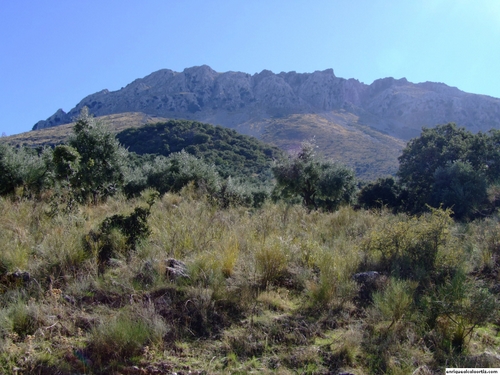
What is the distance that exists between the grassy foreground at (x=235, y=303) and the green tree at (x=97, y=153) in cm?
951

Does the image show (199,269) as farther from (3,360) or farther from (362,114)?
(362,114)

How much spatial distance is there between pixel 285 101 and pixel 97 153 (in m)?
146

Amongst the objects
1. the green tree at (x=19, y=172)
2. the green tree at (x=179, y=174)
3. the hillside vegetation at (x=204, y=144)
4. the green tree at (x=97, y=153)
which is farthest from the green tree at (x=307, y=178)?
the hillside vegetation at (x=204, y=144)

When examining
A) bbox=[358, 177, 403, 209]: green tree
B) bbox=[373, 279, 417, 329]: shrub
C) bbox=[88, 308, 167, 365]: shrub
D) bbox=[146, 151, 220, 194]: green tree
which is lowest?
bbox=[358, 177, 403, 209]: green tree

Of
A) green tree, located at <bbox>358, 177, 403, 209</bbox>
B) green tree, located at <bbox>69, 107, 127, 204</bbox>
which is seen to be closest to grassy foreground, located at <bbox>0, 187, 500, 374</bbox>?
green tree, located at <bbox>69, 107, 127, 204</bbox>

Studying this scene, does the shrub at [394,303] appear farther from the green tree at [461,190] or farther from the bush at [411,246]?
the green tree at [461,190]

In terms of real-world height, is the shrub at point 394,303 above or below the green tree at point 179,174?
below

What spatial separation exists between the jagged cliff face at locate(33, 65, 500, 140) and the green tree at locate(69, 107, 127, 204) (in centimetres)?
10887

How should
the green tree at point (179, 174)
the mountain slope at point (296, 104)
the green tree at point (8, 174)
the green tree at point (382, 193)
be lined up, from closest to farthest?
the green tree at point (8, 174) → the green tree at point (179, 174) → the green tree at point (382, 193) → the mountain slope at point (296, 104)

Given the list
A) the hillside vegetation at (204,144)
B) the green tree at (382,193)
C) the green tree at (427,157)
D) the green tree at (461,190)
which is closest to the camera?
the green tree at (461,190)

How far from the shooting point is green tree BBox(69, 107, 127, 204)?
1502 cm

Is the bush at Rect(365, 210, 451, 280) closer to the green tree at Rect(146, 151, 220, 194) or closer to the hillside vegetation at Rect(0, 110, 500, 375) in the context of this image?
the hillside vegetation at Rect(0, 110, 500, 375)

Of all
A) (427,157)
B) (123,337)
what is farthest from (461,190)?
(123,337)

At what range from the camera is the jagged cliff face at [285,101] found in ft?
454
